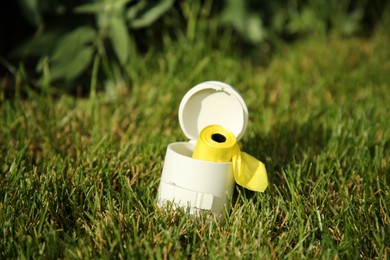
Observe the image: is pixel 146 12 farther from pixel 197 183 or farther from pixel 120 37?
pixel 197 183

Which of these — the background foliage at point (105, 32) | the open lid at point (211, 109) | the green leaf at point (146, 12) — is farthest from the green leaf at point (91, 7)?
the open lid at point (211, 109)

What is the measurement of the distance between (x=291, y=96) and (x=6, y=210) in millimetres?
1308

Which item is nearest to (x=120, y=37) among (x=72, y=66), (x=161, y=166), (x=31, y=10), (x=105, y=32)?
(x=105, y=32)

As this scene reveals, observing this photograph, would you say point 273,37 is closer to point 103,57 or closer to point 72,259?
point 103,57

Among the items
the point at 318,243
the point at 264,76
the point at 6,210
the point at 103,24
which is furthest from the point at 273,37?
the point at 6,210

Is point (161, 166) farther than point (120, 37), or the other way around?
point (120, 37)

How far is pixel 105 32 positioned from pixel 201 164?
3.29 ft

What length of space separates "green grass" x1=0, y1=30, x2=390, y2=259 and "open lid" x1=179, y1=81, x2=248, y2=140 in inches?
7.1

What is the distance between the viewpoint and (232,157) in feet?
3.87

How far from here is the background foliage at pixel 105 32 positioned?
1.82 meters

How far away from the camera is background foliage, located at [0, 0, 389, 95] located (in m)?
1.82

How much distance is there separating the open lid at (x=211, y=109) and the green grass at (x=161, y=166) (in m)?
0.18

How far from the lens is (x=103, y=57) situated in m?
1.92

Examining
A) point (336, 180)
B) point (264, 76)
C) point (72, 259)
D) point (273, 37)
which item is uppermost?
point (273, 37)
